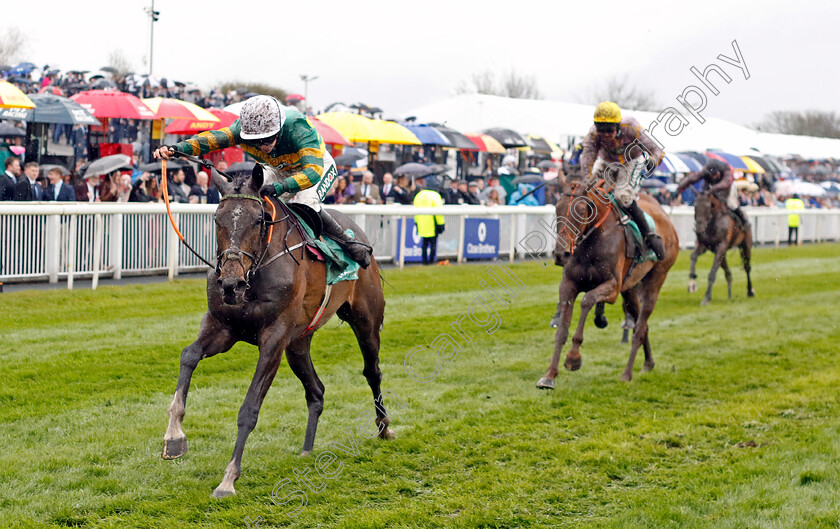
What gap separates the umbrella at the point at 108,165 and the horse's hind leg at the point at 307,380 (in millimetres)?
7939

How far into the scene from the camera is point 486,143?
71.5 ft

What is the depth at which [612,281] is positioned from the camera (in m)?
7.82

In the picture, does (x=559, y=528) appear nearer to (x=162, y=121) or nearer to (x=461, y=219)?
(x=461, y=219)

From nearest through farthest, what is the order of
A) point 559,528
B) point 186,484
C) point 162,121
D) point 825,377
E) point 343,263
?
point 559,528
point 186,484
point 343,263
point 825,377
point 162,121

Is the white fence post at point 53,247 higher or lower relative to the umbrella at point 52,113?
lower

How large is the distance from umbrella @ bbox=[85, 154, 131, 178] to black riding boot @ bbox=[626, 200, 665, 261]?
749 centimetres

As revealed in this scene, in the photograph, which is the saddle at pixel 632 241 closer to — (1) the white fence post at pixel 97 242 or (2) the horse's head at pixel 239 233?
(2) the horse's head at pixel 239 233

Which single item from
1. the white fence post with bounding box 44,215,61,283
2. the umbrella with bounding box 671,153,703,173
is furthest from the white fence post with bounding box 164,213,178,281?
the umbrella with bounding box 671,153,703,173

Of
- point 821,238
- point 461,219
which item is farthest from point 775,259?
point 461,219

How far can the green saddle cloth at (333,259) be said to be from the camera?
17.5 feet

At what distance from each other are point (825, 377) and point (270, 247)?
18.4 feet

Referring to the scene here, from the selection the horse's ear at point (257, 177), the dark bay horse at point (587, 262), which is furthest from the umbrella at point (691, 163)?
the horse's ear at point (257, 177)

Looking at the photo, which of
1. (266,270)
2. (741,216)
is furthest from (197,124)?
(266,270)

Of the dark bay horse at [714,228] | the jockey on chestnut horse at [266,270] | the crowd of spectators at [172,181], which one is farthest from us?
the dark bay horse at [714,228]
